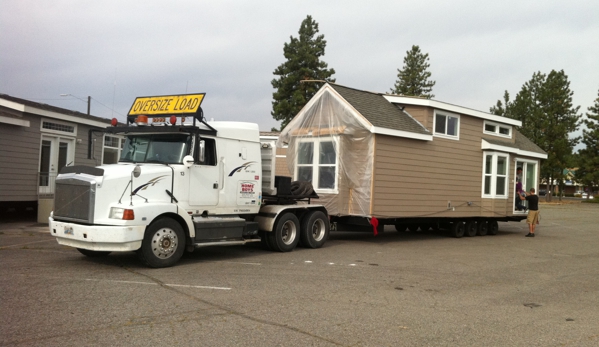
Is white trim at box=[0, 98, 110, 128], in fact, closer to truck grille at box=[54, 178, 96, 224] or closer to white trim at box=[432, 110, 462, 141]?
truck grille at box=[54, 178, 96, 224]

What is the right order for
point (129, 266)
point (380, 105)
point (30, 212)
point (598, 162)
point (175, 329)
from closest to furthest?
point (175, 329)
point (129, 266)
point (380, 105)
point (30, 212)
point (598, 162)

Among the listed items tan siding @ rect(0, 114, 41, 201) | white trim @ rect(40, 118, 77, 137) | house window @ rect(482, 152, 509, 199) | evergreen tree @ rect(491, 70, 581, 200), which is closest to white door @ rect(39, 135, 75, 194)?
white trim @ rect(40, 118, 77, 137)

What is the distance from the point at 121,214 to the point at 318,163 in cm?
723

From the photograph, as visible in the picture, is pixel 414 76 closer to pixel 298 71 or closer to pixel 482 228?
pixel 298 71

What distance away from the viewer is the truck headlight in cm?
884

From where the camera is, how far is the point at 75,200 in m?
9.18

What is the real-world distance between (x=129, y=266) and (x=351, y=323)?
4910 millimetres

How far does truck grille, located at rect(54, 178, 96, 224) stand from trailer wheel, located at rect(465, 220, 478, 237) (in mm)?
12792

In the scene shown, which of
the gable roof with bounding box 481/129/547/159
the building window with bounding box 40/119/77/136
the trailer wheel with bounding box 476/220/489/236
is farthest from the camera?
the trailer wheel with bounding box 476/220/489/236

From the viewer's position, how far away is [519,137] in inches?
862

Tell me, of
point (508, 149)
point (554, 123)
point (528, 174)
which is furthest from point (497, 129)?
point (554, 123)

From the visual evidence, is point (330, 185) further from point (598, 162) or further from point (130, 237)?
point (598, 162)

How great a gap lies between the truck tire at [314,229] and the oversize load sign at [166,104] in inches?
162

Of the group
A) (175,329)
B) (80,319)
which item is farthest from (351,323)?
(80,319)
